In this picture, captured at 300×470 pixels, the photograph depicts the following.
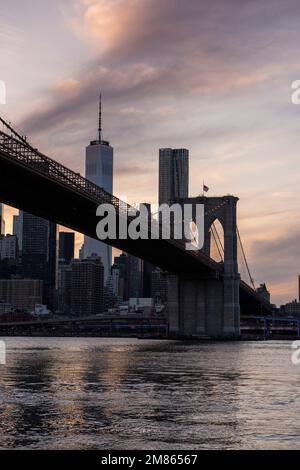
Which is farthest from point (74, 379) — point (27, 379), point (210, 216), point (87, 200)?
point (210, 216)

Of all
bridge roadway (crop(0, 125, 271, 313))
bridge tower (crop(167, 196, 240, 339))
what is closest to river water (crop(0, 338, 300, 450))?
bridge roadway (crop(0, 125, 271, 313))

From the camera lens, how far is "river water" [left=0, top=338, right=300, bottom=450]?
1934 centimetres

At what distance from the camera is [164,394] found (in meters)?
30.0

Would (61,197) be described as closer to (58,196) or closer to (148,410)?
(58,196)

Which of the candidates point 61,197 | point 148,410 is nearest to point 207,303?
point 61,197

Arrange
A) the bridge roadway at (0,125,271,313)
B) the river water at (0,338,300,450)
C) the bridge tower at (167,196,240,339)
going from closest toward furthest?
the river water at (0,338,300,450) < the bridge roadway at (0,125,271,313) < the bridge tower at (167,196,240,339)

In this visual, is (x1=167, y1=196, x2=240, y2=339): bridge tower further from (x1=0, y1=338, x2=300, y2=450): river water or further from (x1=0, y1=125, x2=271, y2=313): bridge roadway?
(x1=0, y1=338, x2=300, y2=450): river water

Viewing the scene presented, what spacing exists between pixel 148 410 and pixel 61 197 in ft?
127

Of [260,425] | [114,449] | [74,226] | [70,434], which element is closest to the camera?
[114,449]

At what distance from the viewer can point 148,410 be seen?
81.7ft

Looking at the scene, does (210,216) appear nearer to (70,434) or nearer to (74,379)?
(74,379)
